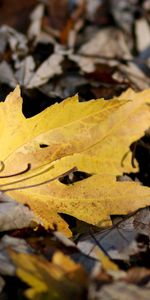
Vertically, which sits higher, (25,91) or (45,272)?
(25,91)

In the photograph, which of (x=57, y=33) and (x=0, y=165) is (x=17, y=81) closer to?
(x=0, y=165)

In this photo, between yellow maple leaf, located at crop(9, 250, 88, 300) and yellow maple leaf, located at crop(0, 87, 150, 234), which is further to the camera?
yellow maple leaf, located at crop(0, 87, 150, 234)

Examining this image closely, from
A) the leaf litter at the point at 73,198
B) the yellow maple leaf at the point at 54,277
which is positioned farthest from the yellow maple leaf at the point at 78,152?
the yellow maple leaf at the point at 54,277

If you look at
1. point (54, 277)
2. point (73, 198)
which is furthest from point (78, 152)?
point (54, 277)

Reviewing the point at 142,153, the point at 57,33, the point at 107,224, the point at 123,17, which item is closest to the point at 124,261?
the point at 107,224

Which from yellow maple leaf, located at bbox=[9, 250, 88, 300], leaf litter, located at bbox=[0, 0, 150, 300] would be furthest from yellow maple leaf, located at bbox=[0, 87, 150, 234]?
yellow maple leaf, located at bbox=[9, 250, 88, 300]

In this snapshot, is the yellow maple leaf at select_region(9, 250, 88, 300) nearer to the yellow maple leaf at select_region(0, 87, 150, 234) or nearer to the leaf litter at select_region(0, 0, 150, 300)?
the leaf litter at select_region(0, 0, 150, 300)

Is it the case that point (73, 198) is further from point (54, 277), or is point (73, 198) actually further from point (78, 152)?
point (54, 277)
